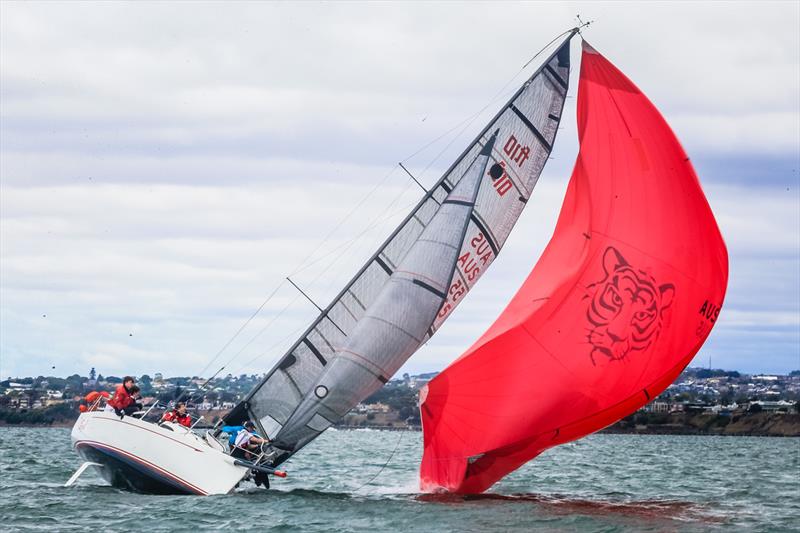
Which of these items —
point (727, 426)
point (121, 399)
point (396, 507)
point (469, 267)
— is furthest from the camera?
point (727, 426)

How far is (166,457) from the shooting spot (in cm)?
1800

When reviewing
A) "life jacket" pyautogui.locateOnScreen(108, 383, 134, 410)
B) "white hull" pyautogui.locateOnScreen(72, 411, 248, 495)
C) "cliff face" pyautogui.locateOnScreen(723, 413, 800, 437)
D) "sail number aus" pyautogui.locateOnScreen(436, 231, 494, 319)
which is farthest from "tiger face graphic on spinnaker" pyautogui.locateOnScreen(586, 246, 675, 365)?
"cliff face" pyautogui.locateOnScreen(723, 413, 800, 437)

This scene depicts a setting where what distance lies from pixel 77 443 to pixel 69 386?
8687 cm

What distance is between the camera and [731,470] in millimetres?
32750

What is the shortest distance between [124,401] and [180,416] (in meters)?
1.00

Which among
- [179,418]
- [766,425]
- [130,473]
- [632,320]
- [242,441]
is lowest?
[766,425]

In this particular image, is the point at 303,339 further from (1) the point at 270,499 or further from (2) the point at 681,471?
(2) the point at 681,471

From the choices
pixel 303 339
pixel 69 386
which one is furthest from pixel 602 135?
pixel 69 386

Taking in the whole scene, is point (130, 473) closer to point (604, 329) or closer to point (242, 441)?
point (242, 441)

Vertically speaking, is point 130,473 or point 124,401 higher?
point 124,401

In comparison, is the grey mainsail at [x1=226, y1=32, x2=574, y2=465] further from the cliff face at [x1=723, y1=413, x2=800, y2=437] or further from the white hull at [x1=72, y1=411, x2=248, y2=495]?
the cliff face at [x1=723, y1=413, x2=800, y2=437]

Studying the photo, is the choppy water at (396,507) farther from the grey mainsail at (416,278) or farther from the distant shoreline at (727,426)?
the distant shoreline at (727,426)

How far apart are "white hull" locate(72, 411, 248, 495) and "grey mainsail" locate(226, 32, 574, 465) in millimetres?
986

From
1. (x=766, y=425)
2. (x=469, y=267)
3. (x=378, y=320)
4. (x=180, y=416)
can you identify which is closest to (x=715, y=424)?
(x=766, y=425)
